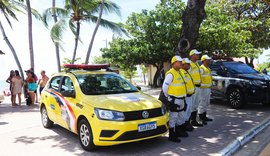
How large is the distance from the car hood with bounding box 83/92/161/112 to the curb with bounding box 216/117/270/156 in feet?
5.13

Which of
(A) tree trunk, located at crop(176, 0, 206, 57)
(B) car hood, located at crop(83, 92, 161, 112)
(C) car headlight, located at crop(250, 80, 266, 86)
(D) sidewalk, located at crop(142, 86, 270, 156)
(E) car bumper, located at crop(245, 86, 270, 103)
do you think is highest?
(A) tree trunk, located at crop(176, 0, 206, 57)

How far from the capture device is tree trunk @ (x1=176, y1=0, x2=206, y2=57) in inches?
326

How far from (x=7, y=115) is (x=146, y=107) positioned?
23.7 feet

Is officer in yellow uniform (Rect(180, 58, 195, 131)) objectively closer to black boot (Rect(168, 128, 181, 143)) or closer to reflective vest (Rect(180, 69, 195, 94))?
reflective vest (Rect(180, 69, 195, 94))

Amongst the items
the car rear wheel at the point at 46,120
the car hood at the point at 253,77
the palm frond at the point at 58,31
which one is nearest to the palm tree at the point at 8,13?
the palm frond at the point at 58,31

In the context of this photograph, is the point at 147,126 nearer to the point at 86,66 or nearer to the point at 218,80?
the point at 86,66

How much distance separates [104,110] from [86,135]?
75 cm

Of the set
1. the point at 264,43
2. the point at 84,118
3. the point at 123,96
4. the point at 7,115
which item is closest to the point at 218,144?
the point at 123,96

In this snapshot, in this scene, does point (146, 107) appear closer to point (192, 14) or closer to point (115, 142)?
point (115, 142)

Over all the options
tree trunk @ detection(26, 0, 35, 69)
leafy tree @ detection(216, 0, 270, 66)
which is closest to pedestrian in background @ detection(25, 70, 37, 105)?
tree trunk @ detection(26, 0, 35, 69)

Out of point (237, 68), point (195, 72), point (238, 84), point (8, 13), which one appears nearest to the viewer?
point (195, 72)

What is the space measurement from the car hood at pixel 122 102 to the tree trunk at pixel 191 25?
9.05ft

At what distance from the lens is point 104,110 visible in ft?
17.7

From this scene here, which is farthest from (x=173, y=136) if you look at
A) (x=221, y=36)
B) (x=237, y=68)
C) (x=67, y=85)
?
(x=221, y=36)
